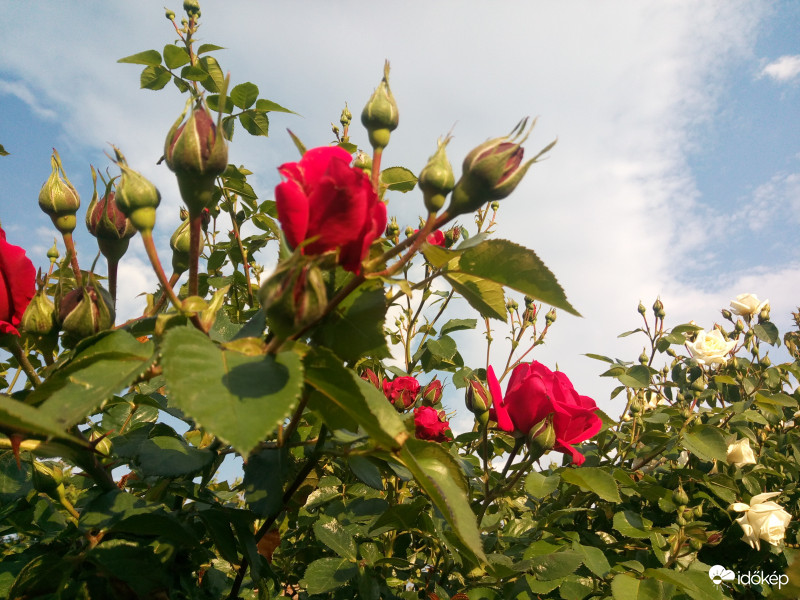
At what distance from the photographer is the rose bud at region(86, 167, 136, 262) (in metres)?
0.95

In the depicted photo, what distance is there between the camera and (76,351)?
2.27 ft

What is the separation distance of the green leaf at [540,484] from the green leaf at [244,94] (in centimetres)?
149

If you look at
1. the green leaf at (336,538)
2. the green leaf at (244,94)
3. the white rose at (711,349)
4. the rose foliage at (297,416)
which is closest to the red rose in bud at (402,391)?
the rose foliage at (297,416)

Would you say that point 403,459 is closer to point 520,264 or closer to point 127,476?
point 520,264

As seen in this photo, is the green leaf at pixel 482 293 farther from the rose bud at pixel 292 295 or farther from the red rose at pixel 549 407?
the red rose at pixel 549 407

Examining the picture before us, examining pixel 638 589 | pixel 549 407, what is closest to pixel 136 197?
pixel 549 407

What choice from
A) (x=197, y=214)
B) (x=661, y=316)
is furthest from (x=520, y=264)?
(x=661, y=316)

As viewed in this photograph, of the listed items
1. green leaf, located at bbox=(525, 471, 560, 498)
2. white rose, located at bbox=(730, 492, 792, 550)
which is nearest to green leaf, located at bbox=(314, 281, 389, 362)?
green leaf, located at bbox=(525, 471, 560, 498)

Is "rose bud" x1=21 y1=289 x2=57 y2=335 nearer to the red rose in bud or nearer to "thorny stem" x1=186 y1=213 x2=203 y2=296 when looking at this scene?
"thorny stem" x1=186 y1=213 x2=203 y2=296

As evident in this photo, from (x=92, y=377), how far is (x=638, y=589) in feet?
4.61

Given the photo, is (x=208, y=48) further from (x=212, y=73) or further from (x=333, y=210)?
(x=333, y=210)

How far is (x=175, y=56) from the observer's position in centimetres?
183

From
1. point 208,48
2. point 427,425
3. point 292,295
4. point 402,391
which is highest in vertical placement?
point 208,48

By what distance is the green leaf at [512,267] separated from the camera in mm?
746
